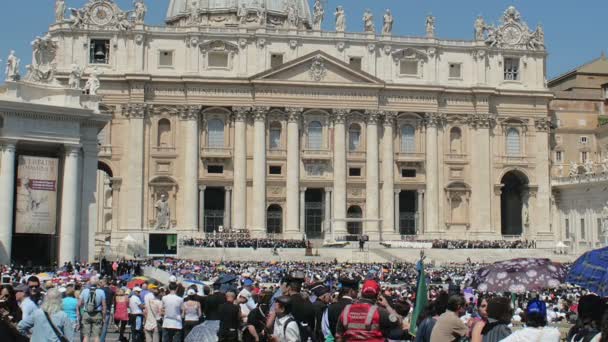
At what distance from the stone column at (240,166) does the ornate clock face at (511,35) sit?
22.9m

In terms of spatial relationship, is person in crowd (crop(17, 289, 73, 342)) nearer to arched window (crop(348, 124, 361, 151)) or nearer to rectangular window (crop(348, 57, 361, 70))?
arched window (crop(348, 124, 361, 151))

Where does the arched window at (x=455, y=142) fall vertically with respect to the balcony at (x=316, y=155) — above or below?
above

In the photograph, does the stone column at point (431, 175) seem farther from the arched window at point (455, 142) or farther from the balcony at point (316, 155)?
the balcony at point (316, 155)

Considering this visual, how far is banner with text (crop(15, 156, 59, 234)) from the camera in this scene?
37469 millimetres

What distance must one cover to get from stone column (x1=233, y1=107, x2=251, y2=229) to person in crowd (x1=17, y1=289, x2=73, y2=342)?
6052 cm

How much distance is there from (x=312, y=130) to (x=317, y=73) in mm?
4511

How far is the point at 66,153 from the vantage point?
3916 centimetres

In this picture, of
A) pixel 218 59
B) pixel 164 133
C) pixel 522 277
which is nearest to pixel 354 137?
pixel 218 59

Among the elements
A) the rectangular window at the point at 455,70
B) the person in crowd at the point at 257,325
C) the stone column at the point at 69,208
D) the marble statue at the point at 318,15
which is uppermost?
the marble statue at the point at 318,15

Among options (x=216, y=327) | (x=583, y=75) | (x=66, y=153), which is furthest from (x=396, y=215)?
(x=216, y=327)

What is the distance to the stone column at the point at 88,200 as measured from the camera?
40.1m

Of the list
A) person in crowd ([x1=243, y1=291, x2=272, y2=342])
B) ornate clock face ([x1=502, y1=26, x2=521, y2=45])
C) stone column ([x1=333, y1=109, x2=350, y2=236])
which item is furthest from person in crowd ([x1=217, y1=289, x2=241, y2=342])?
ornate clock face ([x1=502, y1=26, x2=521, y2=45])

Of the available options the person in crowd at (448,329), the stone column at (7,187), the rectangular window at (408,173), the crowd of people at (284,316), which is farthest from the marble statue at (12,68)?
the rectangular window at (408,173)

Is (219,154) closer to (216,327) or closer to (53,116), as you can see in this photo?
(53,116)
